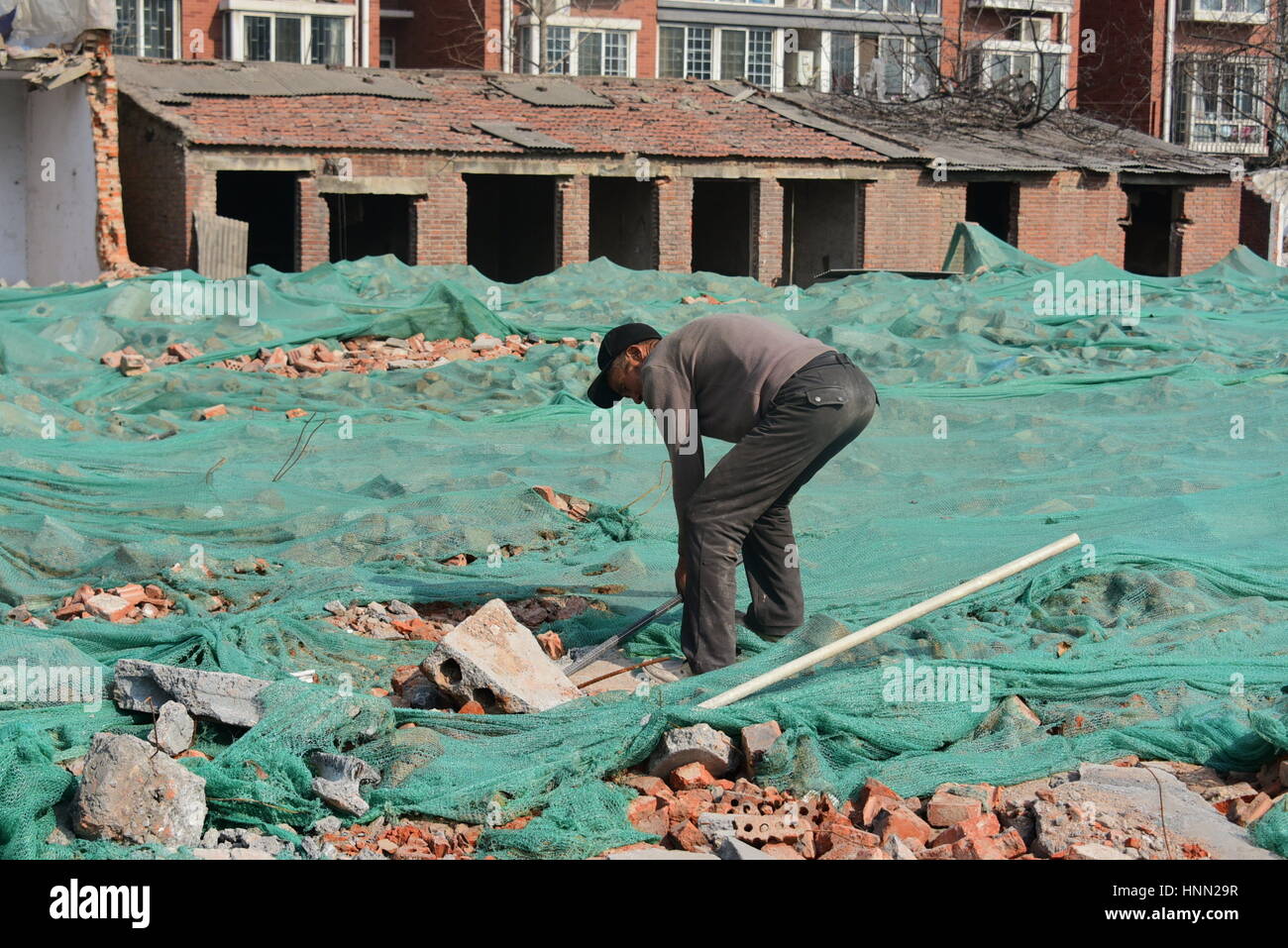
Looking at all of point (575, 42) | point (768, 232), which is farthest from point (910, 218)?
point (575, 42)

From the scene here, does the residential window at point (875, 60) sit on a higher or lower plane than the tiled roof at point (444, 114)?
higher

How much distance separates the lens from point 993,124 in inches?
1169

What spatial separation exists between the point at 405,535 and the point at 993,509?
3.13 m

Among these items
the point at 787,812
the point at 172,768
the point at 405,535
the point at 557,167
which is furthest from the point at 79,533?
the point at 557,167

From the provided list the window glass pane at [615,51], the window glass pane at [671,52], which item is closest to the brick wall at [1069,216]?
the window glass pane at [671,52]

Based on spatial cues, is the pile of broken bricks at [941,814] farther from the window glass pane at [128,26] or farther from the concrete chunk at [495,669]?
the window glass pane at [128,26]

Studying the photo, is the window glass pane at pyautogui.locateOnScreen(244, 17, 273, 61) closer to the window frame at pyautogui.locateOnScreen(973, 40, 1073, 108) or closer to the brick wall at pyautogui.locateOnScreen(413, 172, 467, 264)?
the brick wall at pyautogui.locateOnScreen(413, 172, 467, 264)

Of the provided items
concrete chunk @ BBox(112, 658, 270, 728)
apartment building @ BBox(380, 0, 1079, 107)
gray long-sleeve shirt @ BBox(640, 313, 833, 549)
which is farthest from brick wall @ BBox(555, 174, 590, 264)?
concrete chunk @ BBox(112, 658, 270, 728)

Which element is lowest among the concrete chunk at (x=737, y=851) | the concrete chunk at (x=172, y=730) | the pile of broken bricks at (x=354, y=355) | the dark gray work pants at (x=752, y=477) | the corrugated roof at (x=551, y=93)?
the concrete chunk at (x=737, y=851)

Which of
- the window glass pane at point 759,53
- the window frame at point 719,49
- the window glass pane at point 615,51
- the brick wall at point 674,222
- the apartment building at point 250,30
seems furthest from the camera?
the window glass pane at point 759,53

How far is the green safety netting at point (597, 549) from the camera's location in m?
4.94

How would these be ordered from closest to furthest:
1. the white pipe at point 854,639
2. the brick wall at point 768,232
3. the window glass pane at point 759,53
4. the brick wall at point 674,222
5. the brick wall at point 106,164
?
the white pipe at point 854,639 < the brick wall at point 106,164 < the brick wall at point 674,222 < the brick wall at point 768,232 < the window glass pane at point 759,53

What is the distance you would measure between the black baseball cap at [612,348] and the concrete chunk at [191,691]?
5.46 feet

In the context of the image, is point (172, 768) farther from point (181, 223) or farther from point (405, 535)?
point (181, 223)
